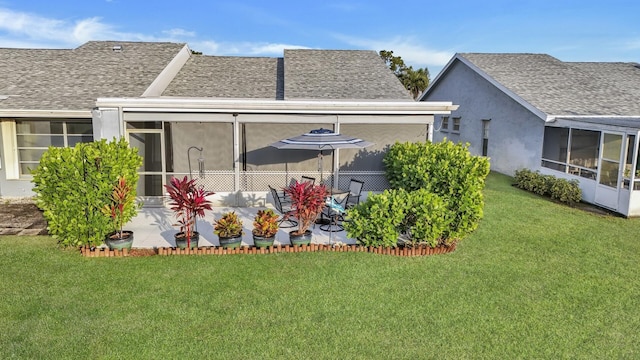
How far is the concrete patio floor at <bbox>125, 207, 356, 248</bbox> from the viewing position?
388 inches

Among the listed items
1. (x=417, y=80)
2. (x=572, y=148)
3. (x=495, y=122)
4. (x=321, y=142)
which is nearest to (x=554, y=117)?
(x=572, y=148)

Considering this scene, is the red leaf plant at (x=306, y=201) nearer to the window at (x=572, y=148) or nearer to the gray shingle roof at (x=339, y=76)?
the gray shingle roof at (x=339, y=76)

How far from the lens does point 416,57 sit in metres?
48.1

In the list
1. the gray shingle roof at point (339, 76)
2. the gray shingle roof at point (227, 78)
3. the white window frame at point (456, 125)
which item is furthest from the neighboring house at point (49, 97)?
the white window frame at point (456, 125)

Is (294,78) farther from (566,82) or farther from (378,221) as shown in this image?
(566,82)

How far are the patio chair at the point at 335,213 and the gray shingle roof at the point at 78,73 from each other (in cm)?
858

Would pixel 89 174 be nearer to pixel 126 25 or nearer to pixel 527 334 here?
pixel 527 334

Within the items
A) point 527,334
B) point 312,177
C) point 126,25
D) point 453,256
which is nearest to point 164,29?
point 126,25

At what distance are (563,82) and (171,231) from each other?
1950 cm

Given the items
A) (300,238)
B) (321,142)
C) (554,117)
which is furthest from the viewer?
(554,117)

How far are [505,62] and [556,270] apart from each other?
17.7 m

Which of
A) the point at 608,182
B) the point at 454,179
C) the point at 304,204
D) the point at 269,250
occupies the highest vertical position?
the point at 454,179

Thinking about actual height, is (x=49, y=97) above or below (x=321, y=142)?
above

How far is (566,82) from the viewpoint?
67.8 feet
